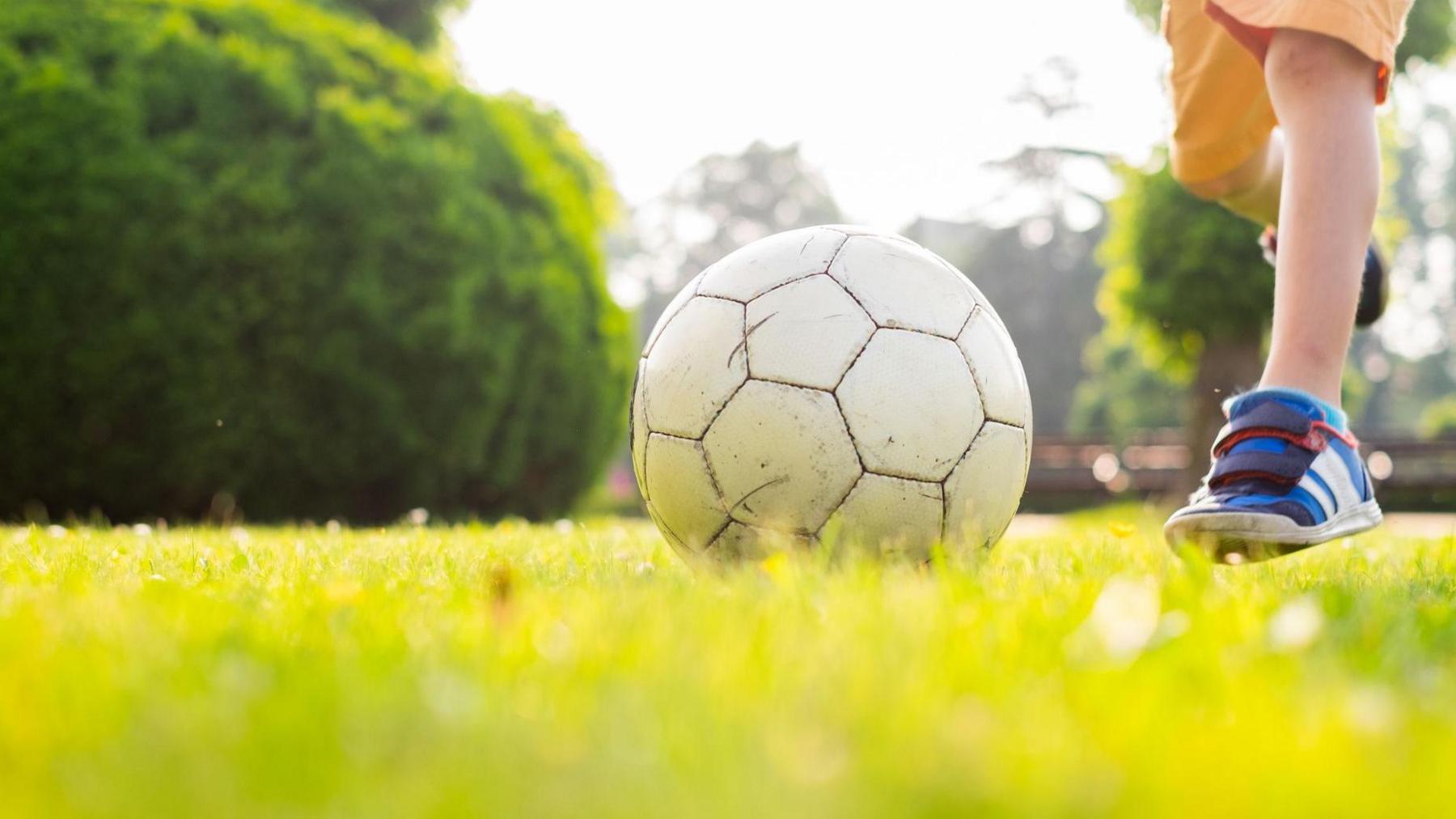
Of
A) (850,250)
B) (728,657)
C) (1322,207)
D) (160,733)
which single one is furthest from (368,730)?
(1322,207)

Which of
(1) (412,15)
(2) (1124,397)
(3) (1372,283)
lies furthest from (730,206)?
(3) (1372,283)

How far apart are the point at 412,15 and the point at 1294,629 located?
624 inches

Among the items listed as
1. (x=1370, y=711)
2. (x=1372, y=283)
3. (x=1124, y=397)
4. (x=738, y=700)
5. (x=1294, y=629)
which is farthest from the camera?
(x=1124, y=397)

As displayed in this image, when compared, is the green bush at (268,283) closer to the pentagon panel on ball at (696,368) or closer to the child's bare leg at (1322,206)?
the pentagon panel on ball at (696,368)

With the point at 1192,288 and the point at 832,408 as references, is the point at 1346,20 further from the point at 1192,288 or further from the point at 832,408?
the point at 1192,288

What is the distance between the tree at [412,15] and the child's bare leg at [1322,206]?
47.1 ft

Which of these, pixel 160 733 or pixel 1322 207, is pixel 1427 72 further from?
pixel 160 733

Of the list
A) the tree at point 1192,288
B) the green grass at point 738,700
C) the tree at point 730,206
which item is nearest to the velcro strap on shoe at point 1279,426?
the green grass at point 738,700

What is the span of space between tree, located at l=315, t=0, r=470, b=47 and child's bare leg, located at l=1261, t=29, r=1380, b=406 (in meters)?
14.3

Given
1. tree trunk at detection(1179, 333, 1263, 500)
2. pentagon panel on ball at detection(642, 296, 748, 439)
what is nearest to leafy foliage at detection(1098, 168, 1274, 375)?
tree trunk at detection(1179, 333, 1263, 500)

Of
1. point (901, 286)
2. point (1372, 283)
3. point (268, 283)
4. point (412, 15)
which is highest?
point (412, 15)

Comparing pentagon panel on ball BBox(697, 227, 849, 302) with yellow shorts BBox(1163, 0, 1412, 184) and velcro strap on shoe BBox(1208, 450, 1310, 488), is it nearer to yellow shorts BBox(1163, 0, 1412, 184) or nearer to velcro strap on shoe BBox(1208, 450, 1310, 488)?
velcro strap on shoe BBox(1208, 450, 1310, 488)

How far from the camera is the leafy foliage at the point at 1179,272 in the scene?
38.9ft

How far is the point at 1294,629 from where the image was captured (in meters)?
1.54
